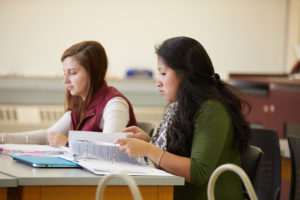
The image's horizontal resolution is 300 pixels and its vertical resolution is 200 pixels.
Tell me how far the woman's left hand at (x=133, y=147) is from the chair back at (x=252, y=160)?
0.45 meters

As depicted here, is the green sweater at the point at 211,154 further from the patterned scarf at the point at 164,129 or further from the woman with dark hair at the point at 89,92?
the woman with dark hair at the point at 89,92

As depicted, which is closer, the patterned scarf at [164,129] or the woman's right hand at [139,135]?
the patterned scarf at [164,129]

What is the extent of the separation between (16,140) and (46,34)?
312cm

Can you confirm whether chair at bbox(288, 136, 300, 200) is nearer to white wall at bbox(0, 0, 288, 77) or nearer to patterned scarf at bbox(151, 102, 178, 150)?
patterned scarf at bbox(151, 102, 178, 150)

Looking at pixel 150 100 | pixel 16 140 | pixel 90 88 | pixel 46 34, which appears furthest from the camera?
pixel 150 100

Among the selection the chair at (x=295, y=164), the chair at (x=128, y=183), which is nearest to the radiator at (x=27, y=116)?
the chair at (x=295, y=164)

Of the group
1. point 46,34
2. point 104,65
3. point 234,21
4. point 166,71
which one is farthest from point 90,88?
point 234,21

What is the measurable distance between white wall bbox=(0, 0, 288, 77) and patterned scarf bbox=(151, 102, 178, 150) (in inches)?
133

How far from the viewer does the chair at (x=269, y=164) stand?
273 centimetres

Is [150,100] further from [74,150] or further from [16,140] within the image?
[74,150]

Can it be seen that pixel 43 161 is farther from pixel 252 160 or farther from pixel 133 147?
pixel 252 160

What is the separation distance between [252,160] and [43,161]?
2.72 feet

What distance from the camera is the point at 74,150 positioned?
6.35 ft

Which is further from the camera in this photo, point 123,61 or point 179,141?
point 123,61
